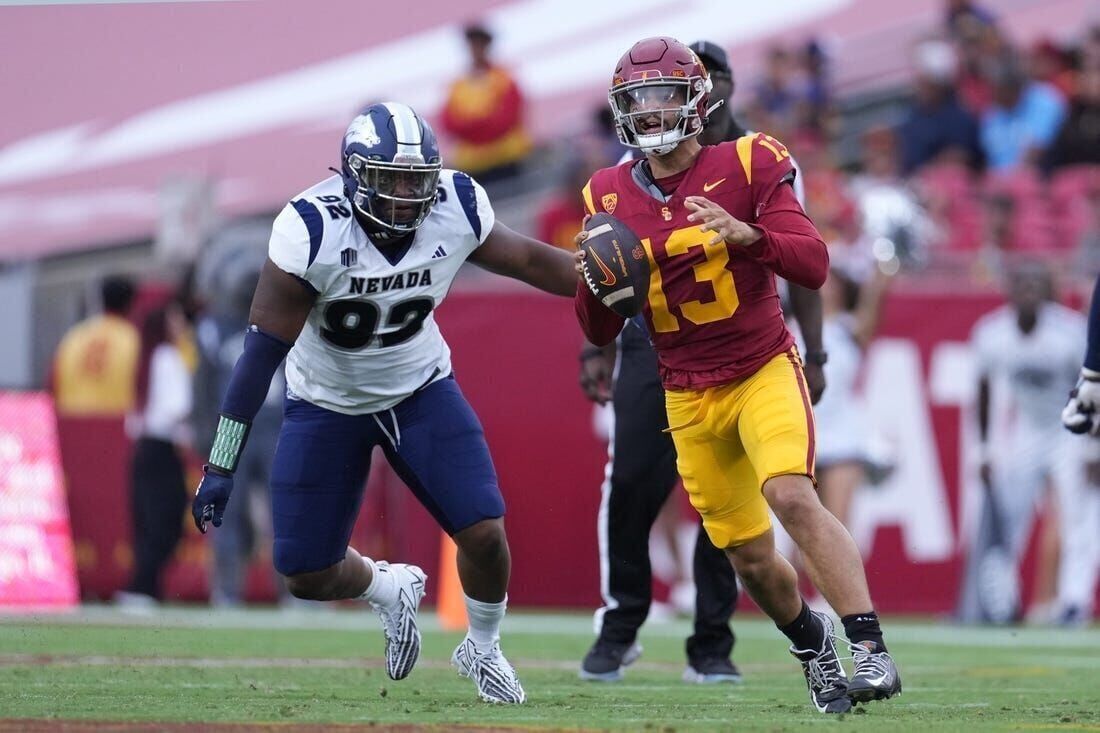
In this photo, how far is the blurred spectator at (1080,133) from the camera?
602 inches

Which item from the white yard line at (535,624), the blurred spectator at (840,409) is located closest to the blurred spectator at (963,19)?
the blurred spectator at (840,409)

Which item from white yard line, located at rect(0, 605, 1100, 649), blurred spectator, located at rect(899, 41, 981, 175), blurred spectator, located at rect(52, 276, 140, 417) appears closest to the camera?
white yard line, located at rect(0, 605, 1100, 649)

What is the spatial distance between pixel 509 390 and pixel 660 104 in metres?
6.58

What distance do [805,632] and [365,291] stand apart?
5.78 ft

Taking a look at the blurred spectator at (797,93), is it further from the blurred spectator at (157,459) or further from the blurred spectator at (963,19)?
the blurred spectator at (157,459)

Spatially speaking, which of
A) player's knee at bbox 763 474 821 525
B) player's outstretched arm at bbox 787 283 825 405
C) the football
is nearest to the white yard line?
player's outstretched arm at bbox 787 283 825 405

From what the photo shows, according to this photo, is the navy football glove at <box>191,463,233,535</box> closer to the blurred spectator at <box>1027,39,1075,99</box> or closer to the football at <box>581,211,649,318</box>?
the football at <box>581,211,649,318</box>

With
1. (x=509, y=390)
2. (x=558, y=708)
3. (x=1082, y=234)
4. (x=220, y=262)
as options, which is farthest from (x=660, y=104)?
(x=1082, y=234)

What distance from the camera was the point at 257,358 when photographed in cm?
Result: 608

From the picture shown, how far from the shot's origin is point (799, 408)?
5738mm

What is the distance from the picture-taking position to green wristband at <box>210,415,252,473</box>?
6027 mm

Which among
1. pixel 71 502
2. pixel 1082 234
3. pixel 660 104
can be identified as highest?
pixel 660 104

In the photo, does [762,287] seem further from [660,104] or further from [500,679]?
[500,679]

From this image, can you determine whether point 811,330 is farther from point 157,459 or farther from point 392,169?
point 157,459
